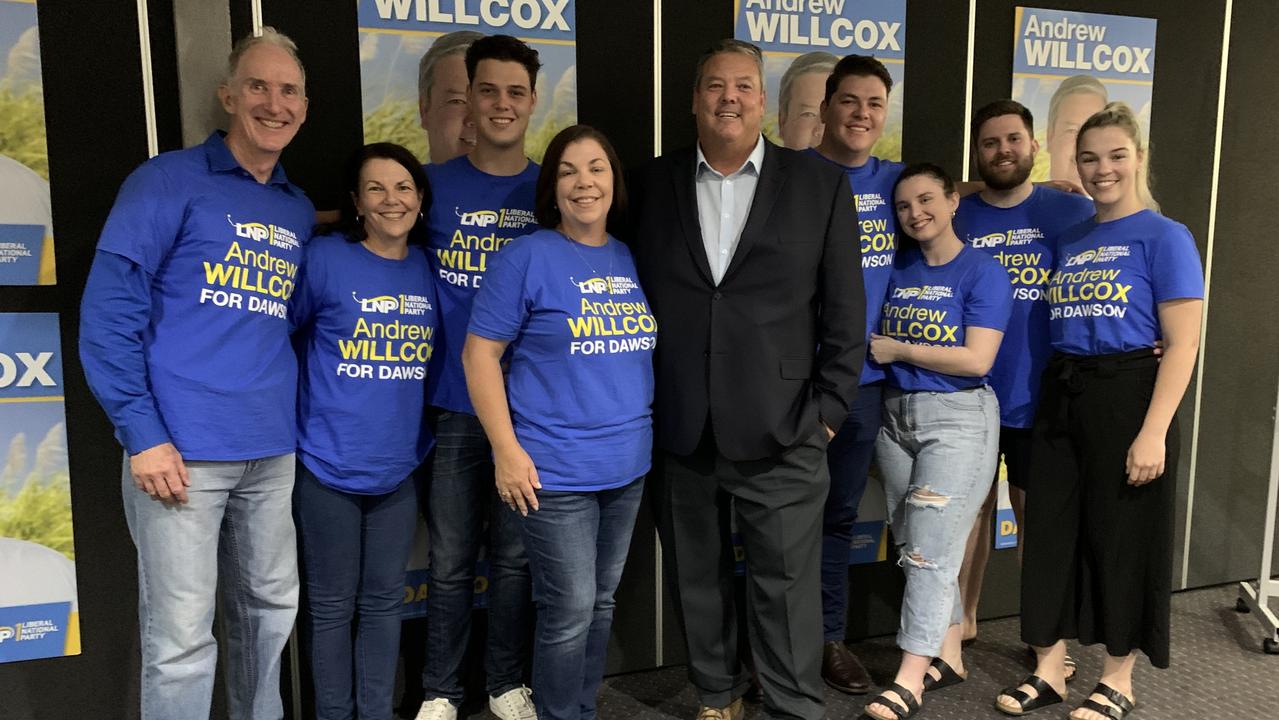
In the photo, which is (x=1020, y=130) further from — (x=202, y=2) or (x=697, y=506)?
(x=202, y=2)

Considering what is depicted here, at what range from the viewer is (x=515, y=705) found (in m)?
2.54

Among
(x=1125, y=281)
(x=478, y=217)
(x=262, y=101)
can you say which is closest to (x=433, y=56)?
(x=478, y=217)

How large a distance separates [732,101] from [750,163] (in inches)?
6.6

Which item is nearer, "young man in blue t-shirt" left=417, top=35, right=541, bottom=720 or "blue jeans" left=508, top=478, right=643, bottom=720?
"blue jeans" left=508, top=478, right=643, bottom=720

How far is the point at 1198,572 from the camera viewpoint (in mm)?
3656

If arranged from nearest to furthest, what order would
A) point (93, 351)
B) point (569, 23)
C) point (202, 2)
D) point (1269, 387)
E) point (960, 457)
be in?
point (93, 351)
point (202, 2)
point (960, 457)
point (569, 23)
point (1269, 387)

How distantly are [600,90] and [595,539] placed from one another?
1.45 meters

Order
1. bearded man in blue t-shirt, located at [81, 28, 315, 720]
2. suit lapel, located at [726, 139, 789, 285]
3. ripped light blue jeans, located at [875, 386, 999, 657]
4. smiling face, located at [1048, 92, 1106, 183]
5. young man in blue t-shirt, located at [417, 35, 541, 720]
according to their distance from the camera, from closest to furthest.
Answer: bearded man in blue t-shirt, located at [81, 28, 315, 720], suit lapel, located at [726, 139, 789, 285], young man in blue t-shirt, located at [417, 35, 541, 720], ripped light blue jeans, located at [875, 386, 999, 657], smiling face, located at [1048, 92, 1106, 183]

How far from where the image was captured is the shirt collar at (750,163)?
2.26 m

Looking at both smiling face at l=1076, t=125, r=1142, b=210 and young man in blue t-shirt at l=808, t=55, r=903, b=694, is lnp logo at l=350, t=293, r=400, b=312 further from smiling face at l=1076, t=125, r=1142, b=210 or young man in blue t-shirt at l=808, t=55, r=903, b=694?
smiling face at l=1076, t=125, r=1142, b=210

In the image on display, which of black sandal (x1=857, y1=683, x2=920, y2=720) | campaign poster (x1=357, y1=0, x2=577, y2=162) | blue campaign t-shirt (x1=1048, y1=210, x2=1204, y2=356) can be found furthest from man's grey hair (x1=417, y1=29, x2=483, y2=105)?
black sandal (x1=857, y1=683, x2=920, y2=720)

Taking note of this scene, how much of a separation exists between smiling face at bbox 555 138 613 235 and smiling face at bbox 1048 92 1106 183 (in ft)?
6.78

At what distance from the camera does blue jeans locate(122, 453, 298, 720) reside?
1.92 m

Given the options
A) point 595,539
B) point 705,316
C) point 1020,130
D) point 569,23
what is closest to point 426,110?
point 569,23
